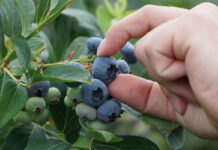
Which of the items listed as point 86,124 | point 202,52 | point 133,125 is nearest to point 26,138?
point 86,124

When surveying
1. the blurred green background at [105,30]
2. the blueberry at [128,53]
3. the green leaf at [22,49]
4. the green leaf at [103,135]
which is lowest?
the blurred green background at [105,30]

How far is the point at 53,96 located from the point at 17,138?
232 mm

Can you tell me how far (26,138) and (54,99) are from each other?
0.21m

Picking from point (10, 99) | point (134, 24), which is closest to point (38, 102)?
point (10, 99)

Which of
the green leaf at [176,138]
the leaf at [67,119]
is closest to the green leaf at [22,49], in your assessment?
the leaf at [67,119]

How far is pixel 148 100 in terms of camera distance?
142cm

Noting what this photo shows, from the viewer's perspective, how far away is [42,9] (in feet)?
4.48

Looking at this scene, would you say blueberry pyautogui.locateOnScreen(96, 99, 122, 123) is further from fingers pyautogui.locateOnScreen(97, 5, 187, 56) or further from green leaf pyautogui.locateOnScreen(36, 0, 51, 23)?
green leaf pyautogui.locateOnScreen(36, 0, 51, 23)

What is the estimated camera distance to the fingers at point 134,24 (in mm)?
1329

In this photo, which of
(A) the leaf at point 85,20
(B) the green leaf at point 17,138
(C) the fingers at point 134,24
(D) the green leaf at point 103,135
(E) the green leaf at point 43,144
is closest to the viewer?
(D) the green leaf at point 103,135

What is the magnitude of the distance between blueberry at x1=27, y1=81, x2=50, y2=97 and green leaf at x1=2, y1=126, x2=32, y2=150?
0.80 feet

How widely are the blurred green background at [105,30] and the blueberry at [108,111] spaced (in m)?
0.04

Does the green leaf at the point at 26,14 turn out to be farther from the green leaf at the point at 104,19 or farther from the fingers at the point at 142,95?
the green leaf at the point at 104,19

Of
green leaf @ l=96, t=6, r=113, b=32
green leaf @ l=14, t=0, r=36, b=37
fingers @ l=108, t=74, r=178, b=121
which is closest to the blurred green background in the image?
green leaf @ l=96, t=6, r=113, b=32
